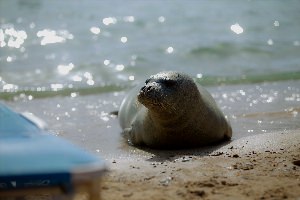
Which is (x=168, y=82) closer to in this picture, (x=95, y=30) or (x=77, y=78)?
(x=77, y=78)

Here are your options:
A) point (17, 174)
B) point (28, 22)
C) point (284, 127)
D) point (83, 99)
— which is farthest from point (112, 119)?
point (28, 22)

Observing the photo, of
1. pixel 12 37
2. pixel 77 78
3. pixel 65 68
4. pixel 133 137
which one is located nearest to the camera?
pixel 133 137

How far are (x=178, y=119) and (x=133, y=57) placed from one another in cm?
579

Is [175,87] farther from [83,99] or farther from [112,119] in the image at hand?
[83,99]

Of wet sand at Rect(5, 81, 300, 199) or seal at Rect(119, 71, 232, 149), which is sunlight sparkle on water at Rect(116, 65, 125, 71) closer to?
wet sand at Rect(5, 81, 300, 199)

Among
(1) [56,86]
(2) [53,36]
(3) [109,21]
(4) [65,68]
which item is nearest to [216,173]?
(1) [56,86]

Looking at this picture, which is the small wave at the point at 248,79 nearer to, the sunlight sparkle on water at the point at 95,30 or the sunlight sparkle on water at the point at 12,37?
the sunlight sparkle on water at the point at 12,37

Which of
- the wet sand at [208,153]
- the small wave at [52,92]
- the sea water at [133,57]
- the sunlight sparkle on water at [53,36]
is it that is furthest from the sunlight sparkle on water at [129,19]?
the wet sand at [208,153]

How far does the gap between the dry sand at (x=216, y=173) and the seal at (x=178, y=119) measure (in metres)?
0.25

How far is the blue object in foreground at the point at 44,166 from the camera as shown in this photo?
8.31ft

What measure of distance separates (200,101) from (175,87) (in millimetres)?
335

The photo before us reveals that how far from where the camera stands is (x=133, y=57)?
1123 cm

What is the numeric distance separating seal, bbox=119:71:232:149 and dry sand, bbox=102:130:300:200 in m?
0.25

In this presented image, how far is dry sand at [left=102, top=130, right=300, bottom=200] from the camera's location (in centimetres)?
375
